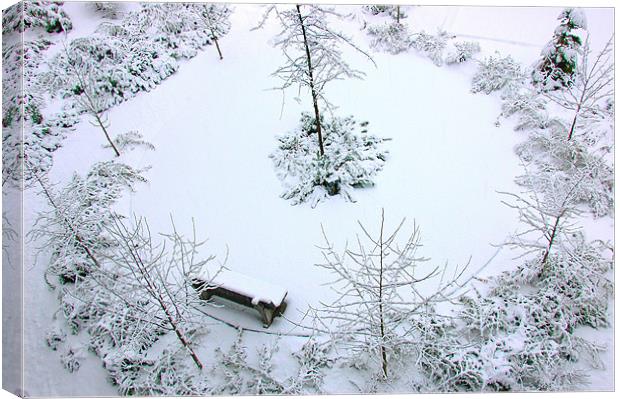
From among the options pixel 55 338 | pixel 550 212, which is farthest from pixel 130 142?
pixel 550 212

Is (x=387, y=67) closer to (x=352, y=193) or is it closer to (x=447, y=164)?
(x=447, y=164)

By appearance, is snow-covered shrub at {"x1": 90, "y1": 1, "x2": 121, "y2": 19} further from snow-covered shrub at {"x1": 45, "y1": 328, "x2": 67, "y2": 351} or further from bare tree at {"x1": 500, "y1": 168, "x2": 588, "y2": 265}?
bare tree at {"x1": 500, "y1": 168, "x2": 588, "y2": 265}

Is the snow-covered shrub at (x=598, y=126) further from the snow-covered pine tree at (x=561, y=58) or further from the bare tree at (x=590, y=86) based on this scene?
the snow-covered pine tree at (x=561, y=58)

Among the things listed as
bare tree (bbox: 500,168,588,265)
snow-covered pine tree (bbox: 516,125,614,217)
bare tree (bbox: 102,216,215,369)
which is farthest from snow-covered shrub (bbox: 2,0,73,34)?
snow-covered pine tree (bbox: 516,125,614,217)

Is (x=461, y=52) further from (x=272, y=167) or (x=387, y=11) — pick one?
(x=272, y=167)

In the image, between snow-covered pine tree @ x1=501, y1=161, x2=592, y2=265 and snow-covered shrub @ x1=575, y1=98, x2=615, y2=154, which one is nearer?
snow-covered pine tree @ x1=501, y1=161, x2=592, y2=265

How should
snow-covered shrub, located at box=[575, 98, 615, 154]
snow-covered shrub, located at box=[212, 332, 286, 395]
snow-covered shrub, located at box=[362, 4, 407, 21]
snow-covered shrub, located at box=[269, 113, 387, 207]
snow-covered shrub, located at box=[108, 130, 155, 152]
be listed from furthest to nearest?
snow-covered shrub, located at box=[362, 4, 407, 21] < snow-covered shrub, located at box=[108, 130, 155, 152] < snow-covered shrub, located at box=[269, 113, 387, 207] < snow-covered shrub, located at box=[575, 98, 615, 154] < snow-covered shrub, located at box=[212, 332, 286, 395]

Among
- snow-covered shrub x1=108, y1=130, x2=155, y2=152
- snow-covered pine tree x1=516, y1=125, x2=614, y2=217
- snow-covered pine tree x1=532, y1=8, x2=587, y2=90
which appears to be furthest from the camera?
snow-covered shrub x1=108, y1=130, x2=155, y2=152

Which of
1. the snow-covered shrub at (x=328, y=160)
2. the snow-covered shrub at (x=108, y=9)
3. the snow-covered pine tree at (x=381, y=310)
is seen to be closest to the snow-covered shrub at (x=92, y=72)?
the snow-covered shrub at (x=108, y=9)
